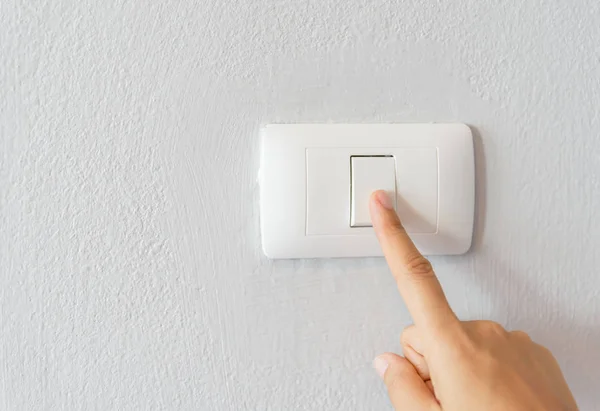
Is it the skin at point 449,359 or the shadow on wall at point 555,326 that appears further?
the shadow on wall at point 555,326

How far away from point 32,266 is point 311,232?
0.23 metres

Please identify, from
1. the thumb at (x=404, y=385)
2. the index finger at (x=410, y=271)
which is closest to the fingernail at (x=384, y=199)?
the index finger at (x=410, y=271)

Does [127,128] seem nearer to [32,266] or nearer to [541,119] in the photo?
[32,266]

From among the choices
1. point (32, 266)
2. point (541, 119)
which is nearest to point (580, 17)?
point (541, 119)

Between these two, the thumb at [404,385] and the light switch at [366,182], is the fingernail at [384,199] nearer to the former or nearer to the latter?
the light switch at [366,182]

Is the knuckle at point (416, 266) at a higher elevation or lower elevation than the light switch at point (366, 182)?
lower

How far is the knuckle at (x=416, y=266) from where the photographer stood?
0.42m

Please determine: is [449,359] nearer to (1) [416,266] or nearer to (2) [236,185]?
(1) [416,266]

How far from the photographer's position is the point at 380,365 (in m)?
0.46

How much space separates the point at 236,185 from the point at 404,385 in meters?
0.21

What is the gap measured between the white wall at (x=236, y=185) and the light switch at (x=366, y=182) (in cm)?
5

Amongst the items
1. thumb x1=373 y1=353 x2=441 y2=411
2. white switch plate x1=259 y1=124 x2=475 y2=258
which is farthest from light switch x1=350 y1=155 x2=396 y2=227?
thumb x1=373 y1=353 x2=441 y2=411

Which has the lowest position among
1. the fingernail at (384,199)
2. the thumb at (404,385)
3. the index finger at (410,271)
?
the thumb at (404,385)

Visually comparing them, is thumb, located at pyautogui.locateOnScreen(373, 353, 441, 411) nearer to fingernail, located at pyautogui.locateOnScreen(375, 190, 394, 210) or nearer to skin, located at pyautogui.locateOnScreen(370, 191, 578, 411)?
skin, located at pyautogui.locateOnScreen(370, 191, 578, 411)
